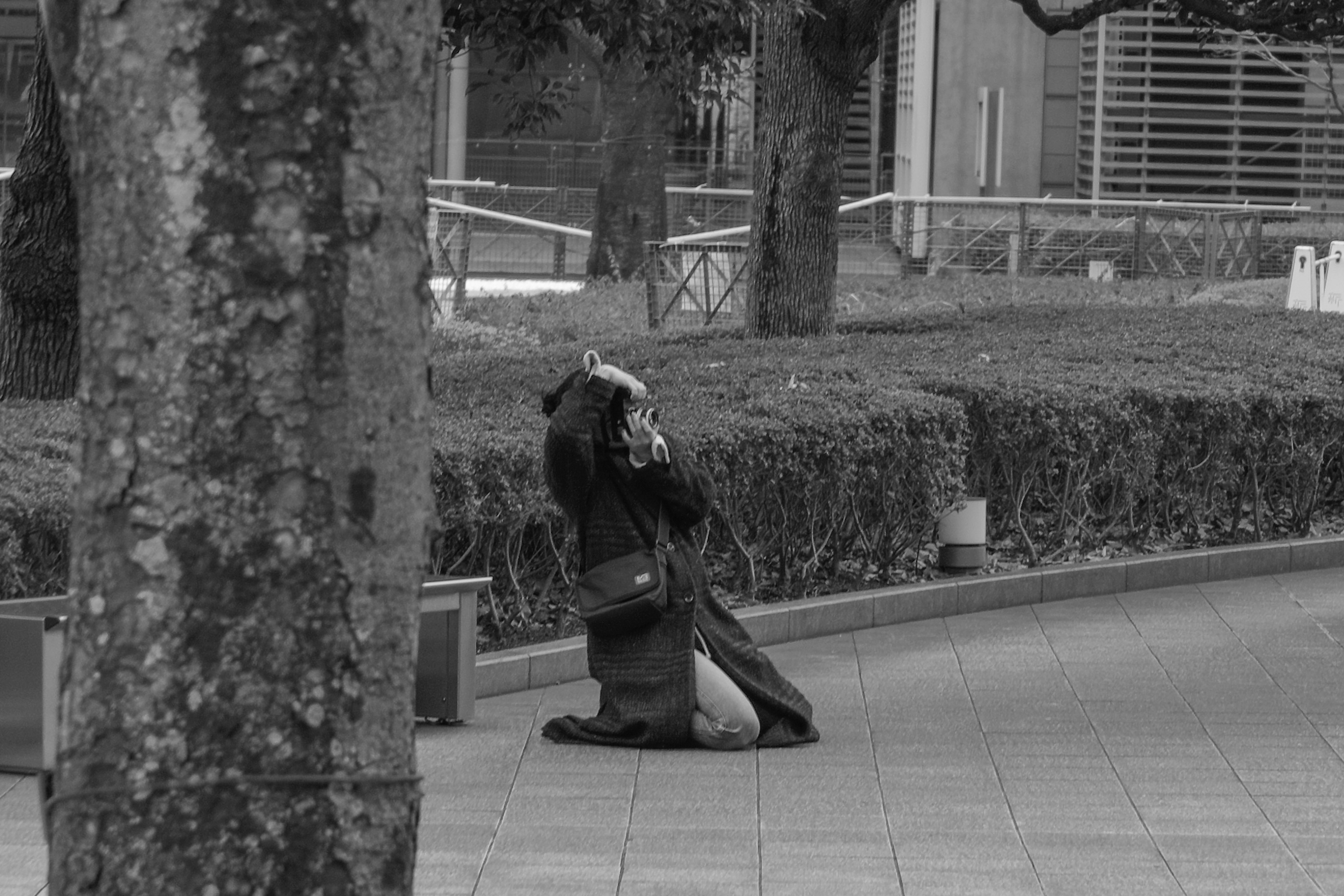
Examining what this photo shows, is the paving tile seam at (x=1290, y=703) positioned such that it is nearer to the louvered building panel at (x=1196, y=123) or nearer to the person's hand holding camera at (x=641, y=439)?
the person's hand holding camera at (x=641, y=439)

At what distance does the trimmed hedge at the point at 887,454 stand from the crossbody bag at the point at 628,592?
90cm

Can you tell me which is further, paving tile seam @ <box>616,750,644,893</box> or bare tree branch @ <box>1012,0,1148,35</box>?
bare tree branch @ <box>1012,0,1148,35</box>

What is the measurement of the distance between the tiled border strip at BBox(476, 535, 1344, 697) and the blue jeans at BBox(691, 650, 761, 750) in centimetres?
96

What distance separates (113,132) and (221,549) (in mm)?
476

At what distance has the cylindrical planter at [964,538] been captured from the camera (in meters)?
8.38

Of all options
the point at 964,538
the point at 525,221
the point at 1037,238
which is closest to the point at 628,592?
the point at 964,538

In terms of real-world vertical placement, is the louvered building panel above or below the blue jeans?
above

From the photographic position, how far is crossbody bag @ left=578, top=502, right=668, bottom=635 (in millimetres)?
5652

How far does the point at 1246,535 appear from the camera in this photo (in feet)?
31.2

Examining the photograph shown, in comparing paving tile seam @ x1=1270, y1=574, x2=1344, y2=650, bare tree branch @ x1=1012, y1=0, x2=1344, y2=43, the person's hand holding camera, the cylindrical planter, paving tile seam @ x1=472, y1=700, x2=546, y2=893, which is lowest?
paving tile seam @ x1=472, y1=700, x2=546, y2=893

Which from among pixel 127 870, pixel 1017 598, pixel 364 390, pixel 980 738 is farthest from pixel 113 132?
pixel 1017 598

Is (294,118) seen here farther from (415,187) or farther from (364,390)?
(364,390)

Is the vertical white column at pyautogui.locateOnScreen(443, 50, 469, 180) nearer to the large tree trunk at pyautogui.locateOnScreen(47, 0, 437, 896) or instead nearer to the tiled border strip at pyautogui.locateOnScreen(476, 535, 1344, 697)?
the tiled border strip at pyautogui.locateOnScreen(476, 535, 1344, 697)

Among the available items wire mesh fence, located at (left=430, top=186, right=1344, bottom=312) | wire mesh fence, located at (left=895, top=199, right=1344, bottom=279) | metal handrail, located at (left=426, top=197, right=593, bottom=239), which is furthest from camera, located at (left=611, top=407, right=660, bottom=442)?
wire mesh fence, located at (left=895, top=199, right=1344, bottom=279)
